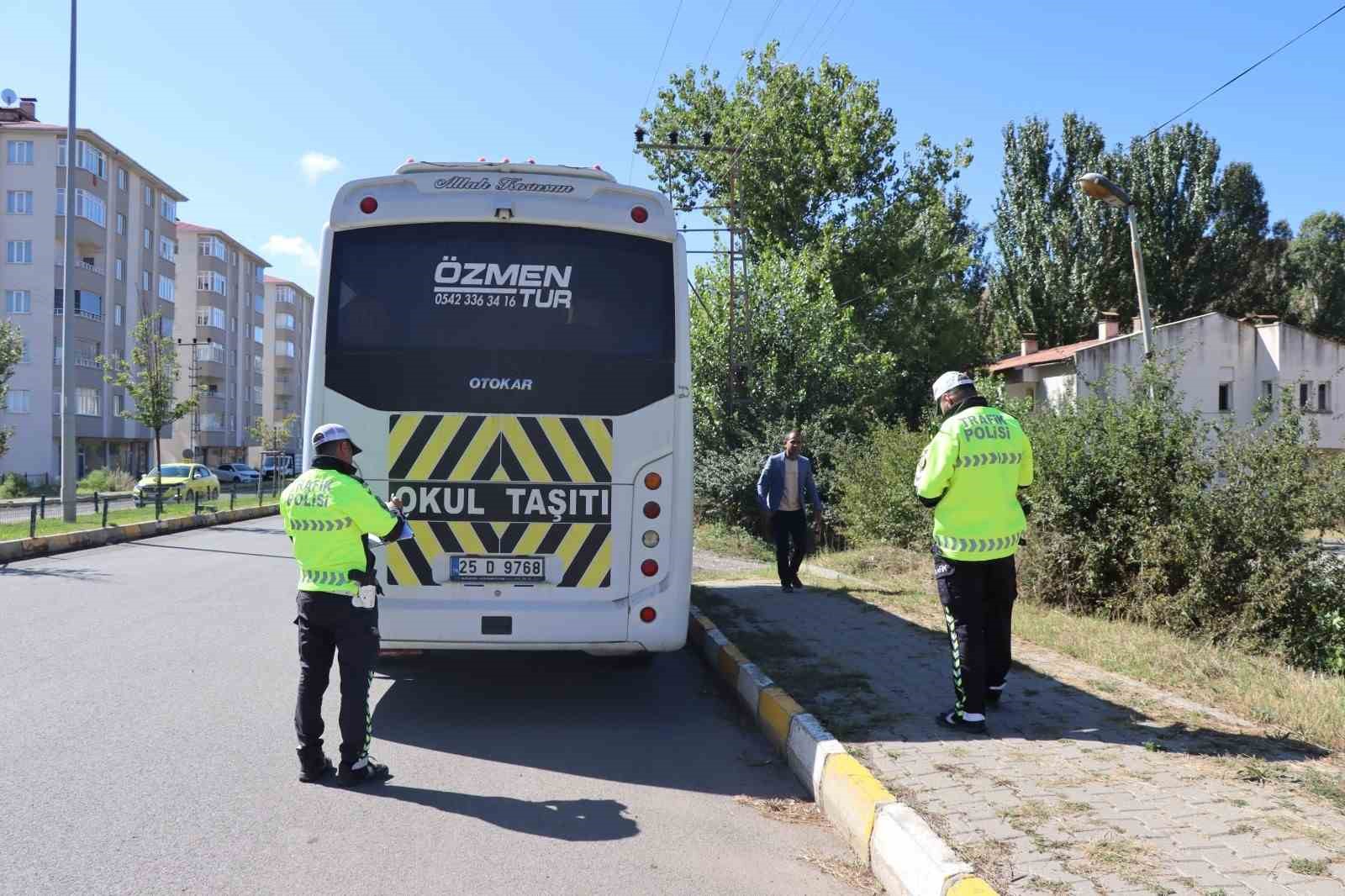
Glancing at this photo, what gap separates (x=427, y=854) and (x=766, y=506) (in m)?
7.27

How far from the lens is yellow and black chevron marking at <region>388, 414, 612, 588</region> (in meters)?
6.50

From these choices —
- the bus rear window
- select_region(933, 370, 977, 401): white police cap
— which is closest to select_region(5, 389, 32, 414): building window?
the bus rear window

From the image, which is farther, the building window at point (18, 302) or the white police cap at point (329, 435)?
the building window at point (18, 302)

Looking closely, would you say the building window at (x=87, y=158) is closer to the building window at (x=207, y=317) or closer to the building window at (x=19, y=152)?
the building window at (x=19, y=152)

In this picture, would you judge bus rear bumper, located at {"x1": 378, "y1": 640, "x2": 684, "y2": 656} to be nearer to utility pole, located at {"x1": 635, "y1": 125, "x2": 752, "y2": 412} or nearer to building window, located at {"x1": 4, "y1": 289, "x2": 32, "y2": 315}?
utility pole, located at {"x1": 635, "y1": 125, "x2": 752, "y2": 412}

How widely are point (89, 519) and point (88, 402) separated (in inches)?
1403

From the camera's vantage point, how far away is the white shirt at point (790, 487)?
1119 cm

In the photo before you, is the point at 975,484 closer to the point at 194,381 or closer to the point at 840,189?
the point at 840,189

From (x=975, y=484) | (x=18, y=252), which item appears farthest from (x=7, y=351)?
(x=975, y=484)

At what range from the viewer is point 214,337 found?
73.9 m

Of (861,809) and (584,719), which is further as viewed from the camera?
(584,719)

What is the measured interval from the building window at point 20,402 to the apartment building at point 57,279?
42mm

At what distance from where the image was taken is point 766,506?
442 inches

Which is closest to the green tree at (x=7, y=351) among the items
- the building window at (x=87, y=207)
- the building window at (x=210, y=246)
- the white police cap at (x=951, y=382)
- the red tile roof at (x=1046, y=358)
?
the building window at (x=87, y=207)
